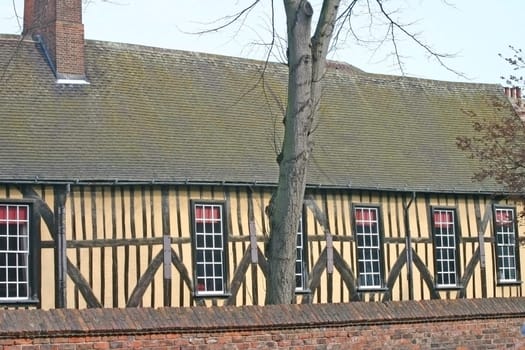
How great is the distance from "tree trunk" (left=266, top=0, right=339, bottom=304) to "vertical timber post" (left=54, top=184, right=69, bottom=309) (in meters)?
7.92

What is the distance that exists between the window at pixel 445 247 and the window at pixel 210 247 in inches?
256

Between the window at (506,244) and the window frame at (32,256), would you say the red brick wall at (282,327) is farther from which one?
the window at (506,244)

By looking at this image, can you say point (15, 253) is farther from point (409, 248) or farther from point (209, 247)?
point (409, 248)

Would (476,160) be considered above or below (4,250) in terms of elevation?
above

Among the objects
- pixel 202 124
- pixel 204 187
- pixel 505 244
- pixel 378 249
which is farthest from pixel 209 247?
pixel 505 244

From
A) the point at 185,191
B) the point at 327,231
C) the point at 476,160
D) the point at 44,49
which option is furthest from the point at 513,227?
the point at 44,49

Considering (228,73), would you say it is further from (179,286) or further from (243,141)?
(179,286)

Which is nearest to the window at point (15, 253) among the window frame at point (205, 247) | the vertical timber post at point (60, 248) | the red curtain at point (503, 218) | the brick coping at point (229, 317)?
the vertical timber post at point (60, 248)

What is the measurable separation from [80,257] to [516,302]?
1021 centimetres

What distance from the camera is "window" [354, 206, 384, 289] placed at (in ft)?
99.1

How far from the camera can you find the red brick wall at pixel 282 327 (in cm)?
1302

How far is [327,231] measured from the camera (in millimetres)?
29391

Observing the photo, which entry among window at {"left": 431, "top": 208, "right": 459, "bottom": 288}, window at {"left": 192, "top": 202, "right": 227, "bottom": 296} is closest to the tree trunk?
window at {"left": 192, "top": 202, "right": 227, "bottom": 296}

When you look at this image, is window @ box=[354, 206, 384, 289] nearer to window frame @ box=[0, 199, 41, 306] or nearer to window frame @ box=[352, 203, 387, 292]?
window frame @ box=[352, 203, 387, 292]
